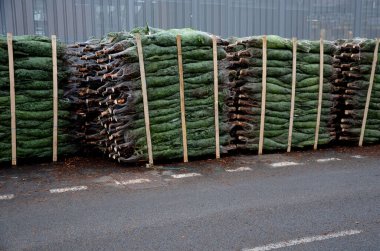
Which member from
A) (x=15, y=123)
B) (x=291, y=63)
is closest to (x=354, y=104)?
(x=291, y=63)

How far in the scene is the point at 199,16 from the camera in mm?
14547

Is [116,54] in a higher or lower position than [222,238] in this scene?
higher

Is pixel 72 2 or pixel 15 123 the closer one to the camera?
pixel 15 123

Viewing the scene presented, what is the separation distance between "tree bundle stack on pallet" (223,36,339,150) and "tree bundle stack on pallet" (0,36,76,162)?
13.5 ft

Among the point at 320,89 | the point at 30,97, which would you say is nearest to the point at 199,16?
the point at 320,89

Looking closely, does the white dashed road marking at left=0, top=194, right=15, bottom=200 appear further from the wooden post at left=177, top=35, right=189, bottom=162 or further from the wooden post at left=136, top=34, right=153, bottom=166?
the wooden post at left=177, top=35, right=189, bottom=162

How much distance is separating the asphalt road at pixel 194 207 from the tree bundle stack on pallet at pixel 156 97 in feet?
1.85

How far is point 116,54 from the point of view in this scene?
8.87 meters

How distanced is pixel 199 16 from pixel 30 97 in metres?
7.15

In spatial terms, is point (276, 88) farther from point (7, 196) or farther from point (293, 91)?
point (7, 196)

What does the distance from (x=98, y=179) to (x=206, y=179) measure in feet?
6.69

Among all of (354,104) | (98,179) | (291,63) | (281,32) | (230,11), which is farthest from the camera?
(281,32)

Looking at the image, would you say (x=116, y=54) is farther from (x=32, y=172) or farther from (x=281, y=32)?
(x=281, y=32)

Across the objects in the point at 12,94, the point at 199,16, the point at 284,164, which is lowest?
the point at 284,164
